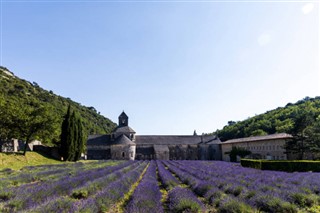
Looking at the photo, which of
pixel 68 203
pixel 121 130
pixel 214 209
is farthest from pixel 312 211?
pixel 121 130

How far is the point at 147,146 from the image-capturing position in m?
61.2

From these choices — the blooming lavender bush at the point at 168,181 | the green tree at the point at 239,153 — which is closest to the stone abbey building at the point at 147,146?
the green tree at the point at 239,153

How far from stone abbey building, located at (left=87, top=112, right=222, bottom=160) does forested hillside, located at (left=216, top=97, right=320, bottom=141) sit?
16.2 metres

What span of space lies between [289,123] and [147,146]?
33.8 meters

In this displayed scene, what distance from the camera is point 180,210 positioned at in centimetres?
643

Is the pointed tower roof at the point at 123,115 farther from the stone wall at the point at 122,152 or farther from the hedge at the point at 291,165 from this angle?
the hedge at the point at 291,165

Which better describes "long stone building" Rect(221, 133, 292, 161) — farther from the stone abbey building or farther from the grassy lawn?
the grassy lawn

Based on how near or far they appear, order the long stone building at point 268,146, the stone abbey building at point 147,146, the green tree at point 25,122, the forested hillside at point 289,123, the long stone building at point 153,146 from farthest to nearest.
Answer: the stone abbey building at point 147,146, the long stone building at point 153,146, the long stone building at point 268,146, the forested hillside at point 289,123, the green tree at point 25,122

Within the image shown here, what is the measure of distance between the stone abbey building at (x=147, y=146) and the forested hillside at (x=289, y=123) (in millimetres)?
16175

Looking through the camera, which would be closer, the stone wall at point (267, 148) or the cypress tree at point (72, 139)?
the stone wall at point (267, 148)

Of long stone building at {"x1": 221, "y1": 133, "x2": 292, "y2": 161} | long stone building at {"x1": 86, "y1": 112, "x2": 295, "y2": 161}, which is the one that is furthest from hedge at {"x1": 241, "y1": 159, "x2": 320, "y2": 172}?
long stone building at {"x1": 86, "y1": 112, "x2": 295, "y2": 161}

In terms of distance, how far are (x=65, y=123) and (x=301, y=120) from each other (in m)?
33.3

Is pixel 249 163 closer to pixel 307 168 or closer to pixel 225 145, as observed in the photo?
pixel 307 168

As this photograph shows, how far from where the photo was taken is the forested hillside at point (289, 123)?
1309 inches
